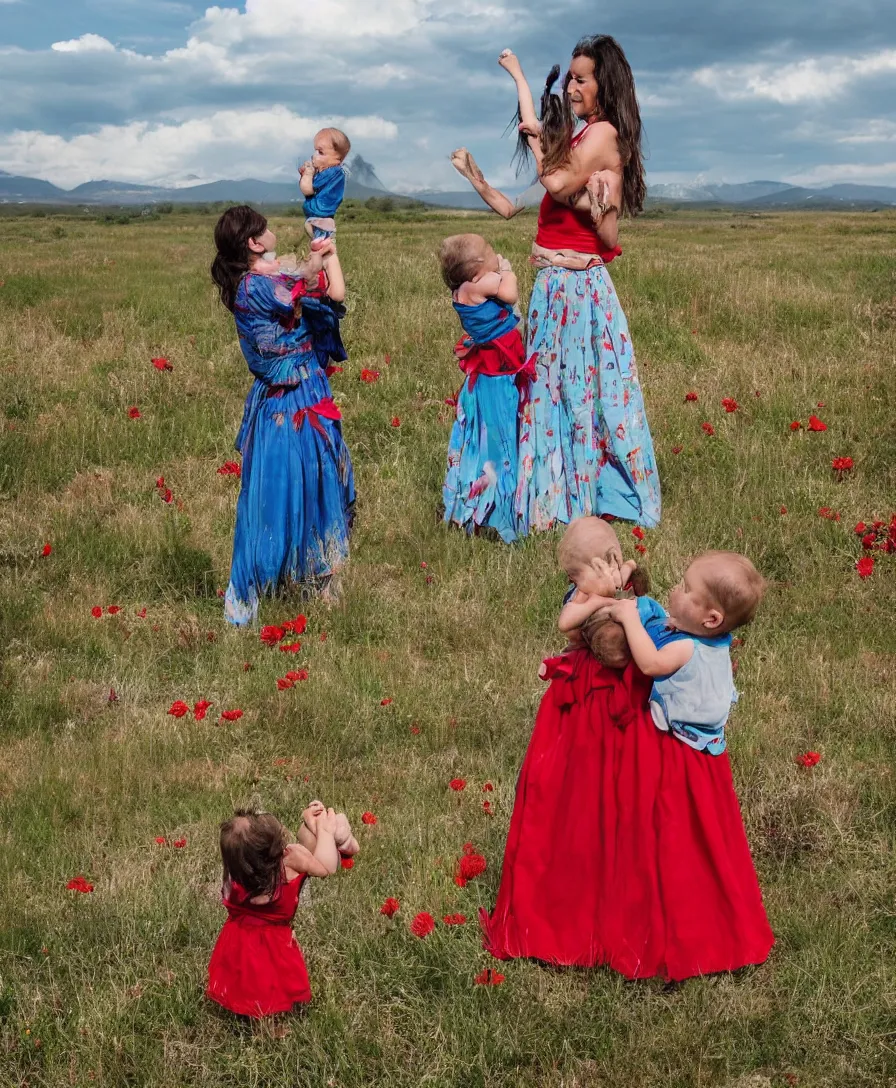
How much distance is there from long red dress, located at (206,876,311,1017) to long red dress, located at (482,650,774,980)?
0.77 metres

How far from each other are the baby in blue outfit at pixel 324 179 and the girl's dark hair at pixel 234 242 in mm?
295

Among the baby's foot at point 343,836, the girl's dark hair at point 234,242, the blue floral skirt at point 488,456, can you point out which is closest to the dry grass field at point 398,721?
the blue floral skirt at point 488,456

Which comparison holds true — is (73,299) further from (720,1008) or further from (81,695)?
(720,1008)

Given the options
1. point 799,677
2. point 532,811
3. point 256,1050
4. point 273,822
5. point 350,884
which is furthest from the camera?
point 799,677

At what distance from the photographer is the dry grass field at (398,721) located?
3.45 m

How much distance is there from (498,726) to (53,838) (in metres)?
2.00

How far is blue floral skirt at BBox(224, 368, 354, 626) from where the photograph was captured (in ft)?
22.6

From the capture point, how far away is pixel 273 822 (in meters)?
3.15

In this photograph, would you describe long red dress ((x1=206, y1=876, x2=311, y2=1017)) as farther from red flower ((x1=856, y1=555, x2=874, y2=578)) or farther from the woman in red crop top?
the woman in red crop top

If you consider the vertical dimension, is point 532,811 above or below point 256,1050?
above

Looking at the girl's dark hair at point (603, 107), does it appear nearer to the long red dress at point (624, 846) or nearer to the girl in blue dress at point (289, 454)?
the girl in blue dress at point (289, 454)

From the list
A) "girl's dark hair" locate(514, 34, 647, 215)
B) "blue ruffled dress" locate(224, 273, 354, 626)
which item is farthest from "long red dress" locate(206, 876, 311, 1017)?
"girl's dark hair" locate(514, 34, 647, 215)

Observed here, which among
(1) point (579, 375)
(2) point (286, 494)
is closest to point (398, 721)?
(2) point (286, 494)

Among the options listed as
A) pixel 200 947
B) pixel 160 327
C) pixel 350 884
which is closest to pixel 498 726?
pixel 350 884
